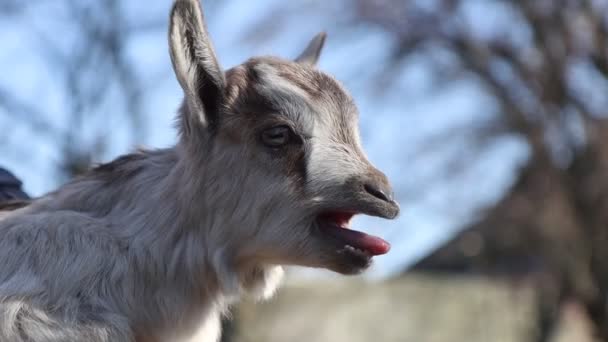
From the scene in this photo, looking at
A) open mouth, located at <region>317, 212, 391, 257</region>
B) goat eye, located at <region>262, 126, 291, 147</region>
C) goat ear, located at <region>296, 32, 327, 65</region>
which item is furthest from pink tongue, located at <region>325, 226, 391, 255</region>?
goat ear, located at <region>296, 32, 327, 65</region>

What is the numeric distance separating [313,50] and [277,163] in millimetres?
1121

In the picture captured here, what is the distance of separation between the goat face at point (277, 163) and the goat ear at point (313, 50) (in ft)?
2.43

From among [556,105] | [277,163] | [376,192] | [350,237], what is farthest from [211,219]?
[556,105]

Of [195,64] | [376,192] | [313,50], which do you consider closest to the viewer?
[376,192]

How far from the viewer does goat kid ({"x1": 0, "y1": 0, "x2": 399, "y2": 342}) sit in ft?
12.4

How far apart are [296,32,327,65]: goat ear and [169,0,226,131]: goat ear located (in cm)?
84

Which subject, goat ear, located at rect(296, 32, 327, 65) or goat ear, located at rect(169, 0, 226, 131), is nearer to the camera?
goat ear, located at rect(169, 0, 226, 131)

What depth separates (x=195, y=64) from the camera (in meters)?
3.87

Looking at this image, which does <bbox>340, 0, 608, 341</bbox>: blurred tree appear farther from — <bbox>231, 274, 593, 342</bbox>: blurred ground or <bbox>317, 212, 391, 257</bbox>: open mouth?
<bbox>317, 212, 391, 257</bbox>: open mouth

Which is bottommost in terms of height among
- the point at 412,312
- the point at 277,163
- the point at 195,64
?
the point at 277,163

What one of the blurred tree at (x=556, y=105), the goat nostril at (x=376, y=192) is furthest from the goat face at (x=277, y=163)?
the blurred tree at (x=556, y=105)

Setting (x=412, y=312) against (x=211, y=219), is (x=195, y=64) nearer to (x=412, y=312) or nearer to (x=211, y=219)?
(x=211, y=219)

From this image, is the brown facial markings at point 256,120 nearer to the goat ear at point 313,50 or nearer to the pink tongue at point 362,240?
the pink tongue at point 362,240

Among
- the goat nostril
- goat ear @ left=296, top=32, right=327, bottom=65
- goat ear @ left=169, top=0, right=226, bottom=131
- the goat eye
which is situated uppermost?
goat ear @ left=296, top=32, right=327, bottom=65
